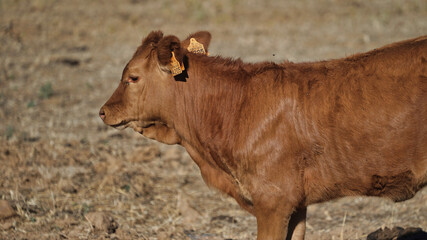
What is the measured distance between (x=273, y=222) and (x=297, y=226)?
82 cm

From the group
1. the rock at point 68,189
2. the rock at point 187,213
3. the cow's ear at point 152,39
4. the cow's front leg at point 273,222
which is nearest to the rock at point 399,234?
the cow's front leg at point 273,222

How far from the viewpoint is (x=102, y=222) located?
21.2 ft

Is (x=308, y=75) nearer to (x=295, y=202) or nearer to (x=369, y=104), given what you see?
(x=369, y=104)

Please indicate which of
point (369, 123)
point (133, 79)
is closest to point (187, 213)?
point (133, 79)

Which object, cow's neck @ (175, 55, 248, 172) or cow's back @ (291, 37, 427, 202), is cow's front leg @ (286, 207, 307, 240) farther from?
cow's neck @ (175, 55, 248, 172)

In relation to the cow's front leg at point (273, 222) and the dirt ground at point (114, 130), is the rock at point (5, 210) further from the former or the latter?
the cow's front leg at point (273, 222)

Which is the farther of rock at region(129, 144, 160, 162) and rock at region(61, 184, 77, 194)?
rock at region(129, 144, 160, 162)

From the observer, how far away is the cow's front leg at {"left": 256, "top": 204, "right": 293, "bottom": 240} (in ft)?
15.9

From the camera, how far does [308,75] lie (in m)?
4.99

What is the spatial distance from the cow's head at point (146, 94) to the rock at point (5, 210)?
202 centimetres

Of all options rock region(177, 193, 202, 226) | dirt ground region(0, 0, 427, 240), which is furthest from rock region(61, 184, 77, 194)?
rock region(177, 193, 202, 226)

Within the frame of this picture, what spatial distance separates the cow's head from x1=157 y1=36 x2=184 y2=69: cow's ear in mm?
64

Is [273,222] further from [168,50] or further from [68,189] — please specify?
[68,189]

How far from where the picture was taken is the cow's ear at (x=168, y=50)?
4934mm
